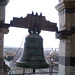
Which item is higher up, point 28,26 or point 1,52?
point 28,26

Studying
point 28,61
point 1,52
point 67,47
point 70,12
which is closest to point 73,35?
point 67,47

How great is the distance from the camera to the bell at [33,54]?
10.1 feet

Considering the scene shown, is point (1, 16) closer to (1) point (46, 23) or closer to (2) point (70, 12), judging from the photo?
(1) point (46, 23)

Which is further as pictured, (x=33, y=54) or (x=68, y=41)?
(x=68, y=41)

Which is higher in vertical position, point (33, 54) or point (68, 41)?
point (68, 41)

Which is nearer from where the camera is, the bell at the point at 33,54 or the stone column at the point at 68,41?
the bell at the point at 33,54

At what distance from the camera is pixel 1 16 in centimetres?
346

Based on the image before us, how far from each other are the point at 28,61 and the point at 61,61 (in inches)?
50.9

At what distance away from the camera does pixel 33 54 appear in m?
3.19

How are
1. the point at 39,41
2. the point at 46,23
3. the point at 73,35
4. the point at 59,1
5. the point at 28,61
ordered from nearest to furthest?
1. the point at 28,61
2. the point at 39,41
3. the point at 46,23
4. the point at 73,35
5. the point at 59,1

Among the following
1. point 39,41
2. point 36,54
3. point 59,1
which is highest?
point 59,1

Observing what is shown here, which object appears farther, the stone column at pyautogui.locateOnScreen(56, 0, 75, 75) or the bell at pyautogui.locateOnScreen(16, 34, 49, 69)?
the stone column at pyautogui.locateOnScreen(56, 0, 75, 75)

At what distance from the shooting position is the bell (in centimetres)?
307

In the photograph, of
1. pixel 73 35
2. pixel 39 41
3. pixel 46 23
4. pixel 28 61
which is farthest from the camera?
pixel 73 35
